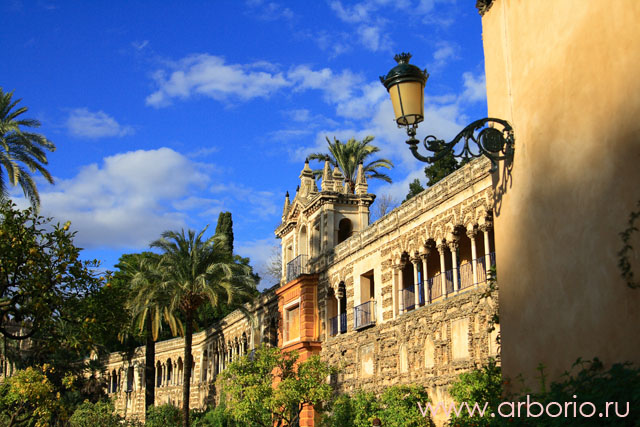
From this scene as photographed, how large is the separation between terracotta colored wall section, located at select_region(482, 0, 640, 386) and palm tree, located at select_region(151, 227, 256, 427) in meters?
26.7

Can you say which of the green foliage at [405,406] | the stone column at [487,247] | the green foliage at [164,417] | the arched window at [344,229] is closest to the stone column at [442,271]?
the stone column at [487,247]

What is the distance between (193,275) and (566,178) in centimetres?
2928

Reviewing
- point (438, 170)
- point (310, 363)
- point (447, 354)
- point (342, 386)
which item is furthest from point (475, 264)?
point (438, 170)

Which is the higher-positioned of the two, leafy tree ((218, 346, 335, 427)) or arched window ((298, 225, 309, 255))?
arched window ((298, 225, 309, 255))

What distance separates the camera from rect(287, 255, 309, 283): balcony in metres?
33.1

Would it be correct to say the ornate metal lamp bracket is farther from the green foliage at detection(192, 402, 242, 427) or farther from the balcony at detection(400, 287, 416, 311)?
the green foliage at detection(192, 402, 242, 427)

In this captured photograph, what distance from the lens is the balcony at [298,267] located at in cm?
3309

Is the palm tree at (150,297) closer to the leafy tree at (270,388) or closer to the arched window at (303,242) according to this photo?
the arched window at (303,242)

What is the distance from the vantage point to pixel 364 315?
2655 cm

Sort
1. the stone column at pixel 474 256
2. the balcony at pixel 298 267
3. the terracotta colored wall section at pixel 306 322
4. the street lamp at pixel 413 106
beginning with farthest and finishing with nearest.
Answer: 1. the balcony at pixel 298 267
2. the terracotta colored wall section at pixel 306 322
3. the stone column at pixel 474 256
4. the street lamp at pixel 413 106

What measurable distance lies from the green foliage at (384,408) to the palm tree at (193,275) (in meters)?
9.69

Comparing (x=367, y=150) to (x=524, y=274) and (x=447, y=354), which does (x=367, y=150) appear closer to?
(x=447, y=354)

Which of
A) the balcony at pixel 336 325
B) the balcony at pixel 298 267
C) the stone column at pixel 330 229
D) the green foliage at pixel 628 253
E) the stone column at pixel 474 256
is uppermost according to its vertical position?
the stone column at pixel 330 229

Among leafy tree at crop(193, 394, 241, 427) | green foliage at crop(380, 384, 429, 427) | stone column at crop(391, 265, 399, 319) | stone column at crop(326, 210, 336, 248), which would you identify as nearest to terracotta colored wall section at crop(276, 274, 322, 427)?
stone column at crop(326, 210, 336, 248)
